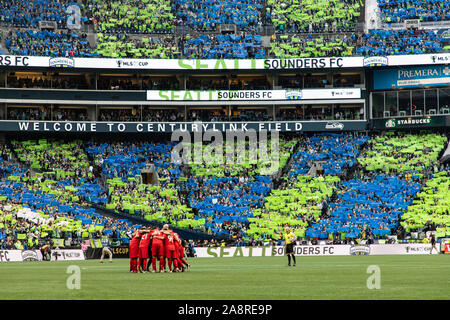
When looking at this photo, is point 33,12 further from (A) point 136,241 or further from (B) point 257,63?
(A) point 136,241

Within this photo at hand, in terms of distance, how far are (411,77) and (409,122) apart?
181 inches

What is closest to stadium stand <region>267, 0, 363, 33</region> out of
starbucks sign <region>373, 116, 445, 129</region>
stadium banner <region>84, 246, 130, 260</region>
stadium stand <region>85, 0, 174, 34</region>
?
starbucks sign <region>373, 116, 445, 129</region>

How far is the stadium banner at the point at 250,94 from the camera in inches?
2726

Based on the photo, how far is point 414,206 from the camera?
56531mm

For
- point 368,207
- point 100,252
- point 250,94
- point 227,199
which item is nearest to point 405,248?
point 368,207

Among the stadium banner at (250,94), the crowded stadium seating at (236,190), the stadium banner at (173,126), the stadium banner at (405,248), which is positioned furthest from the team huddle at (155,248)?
the stadium banner at (250,94)

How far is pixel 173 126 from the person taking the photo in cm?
6881

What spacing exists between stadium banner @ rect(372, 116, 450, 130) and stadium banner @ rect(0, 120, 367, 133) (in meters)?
1.55

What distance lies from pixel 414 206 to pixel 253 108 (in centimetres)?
2274

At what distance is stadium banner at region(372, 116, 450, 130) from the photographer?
67625mm

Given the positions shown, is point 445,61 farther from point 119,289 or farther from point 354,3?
point 119,289

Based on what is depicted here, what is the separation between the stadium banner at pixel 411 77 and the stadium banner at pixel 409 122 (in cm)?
345

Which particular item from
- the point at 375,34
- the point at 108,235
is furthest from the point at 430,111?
the point at 108,235

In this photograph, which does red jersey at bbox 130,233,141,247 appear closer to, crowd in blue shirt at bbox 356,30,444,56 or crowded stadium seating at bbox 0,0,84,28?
crowd in blue shirt at bbox 356,30,444,56
